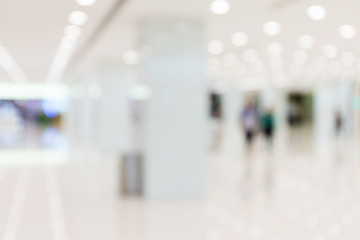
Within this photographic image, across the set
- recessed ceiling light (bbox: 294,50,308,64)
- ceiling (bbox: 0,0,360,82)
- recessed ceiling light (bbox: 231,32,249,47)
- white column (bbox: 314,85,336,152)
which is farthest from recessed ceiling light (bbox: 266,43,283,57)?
white column (bbox: 314,85,336,152)

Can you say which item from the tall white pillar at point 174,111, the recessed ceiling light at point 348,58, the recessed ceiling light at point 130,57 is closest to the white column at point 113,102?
the recessed ceiling light at point 130,57

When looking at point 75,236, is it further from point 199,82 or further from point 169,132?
point 199,82

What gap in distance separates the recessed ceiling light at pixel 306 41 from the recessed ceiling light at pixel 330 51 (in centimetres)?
55

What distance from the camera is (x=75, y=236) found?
352 inches

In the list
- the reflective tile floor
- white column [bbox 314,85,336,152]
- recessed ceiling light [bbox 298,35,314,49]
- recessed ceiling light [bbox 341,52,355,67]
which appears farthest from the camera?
white column [bbox 314,85,336,152]

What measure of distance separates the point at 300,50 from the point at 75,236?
11.5 m

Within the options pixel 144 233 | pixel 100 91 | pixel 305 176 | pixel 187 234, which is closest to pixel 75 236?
pixel 144 233

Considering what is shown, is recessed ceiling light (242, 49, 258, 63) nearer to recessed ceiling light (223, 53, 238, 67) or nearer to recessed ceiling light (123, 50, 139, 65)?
recessed ceiling light (223, 53, 238, 67)

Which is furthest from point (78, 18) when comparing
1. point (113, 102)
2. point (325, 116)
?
point (325, 116)

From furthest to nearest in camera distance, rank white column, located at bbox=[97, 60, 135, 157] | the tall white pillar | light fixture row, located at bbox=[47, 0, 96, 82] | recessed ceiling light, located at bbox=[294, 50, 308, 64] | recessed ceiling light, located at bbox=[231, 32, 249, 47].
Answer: white column, located at bbox=[97, 60, 135, 157] → recessed ceiling light, located at bbox=[294, 50, 308, 64] → recessed ceiling light, located at bbox=[231, 32, 249, 47] → the tall white pillar → light fixture row, located at bbox=[47, 0, 96, 82]

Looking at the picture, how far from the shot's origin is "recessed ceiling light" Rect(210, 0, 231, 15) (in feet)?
34.6

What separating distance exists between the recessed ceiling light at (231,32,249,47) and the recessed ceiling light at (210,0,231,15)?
313 cm

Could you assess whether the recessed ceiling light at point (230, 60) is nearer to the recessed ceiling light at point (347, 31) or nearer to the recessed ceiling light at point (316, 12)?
the recessed ceiling light at point (347, 31)

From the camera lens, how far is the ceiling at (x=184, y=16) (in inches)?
415
